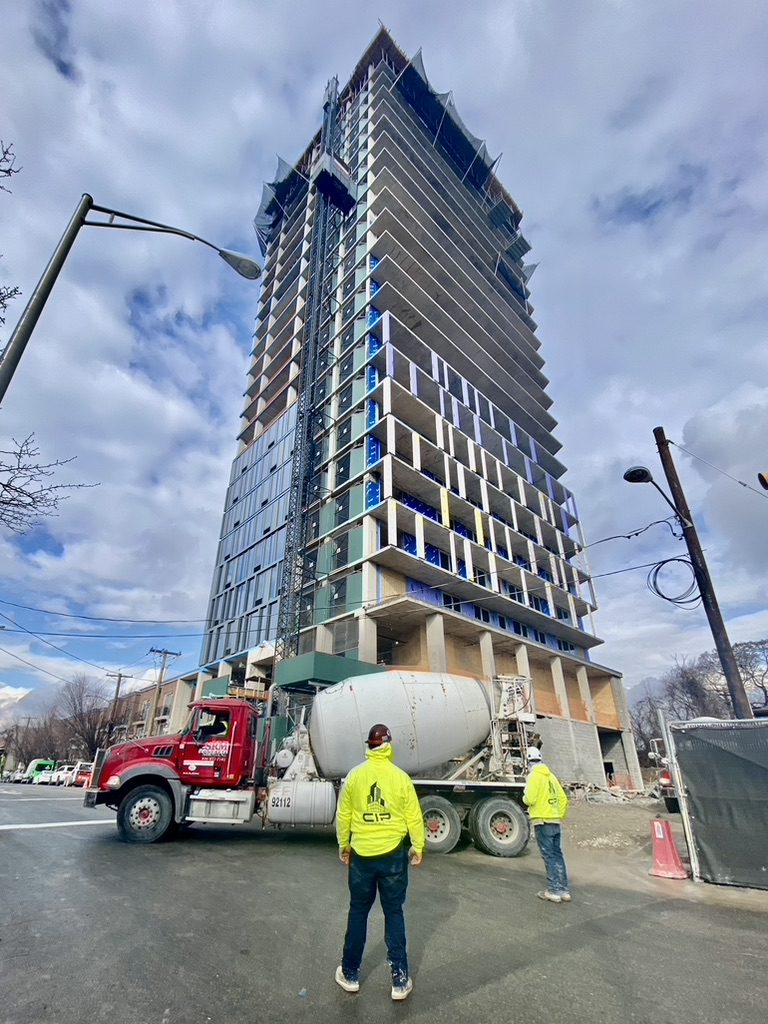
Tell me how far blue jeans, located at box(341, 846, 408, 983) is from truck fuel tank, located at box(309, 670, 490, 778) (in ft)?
23.2

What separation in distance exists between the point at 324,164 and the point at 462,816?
166ft

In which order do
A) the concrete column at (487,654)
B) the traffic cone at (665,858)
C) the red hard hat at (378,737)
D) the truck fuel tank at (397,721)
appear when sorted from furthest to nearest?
the concrete column at (487,654) < the truck fuel tank at (397,721) < the traffic cone at (665,858) < the red hard hat at (378,737)

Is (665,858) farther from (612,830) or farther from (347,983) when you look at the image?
(347,983)

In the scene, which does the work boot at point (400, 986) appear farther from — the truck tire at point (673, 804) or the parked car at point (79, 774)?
the parked car at point (79, 774)

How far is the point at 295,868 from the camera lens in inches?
307

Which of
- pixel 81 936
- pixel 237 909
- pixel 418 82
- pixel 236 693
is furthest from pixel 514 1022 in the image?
pixel 418 82

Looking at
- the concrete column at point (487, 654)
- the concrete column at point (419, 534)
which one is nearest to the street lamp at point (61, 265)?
the concrete column at point (419, 534)

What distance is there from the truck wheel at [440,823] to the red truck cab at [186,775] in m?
3.92

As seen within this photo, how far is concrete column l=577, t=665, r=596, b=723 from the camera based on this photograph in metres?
37.1

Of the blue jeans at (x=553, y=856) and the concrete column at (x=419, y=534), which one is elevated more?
A: the concrete column at (x=419, y=534)

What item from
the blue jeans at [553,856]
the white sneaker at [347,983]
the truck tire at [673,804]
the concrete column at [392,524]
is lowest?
the white sneaker at [347,983]

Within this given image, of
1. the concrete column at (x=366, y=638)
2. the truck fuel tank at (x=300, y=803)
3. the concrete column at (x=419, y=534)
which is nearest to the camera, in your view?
the truck fuel tank at (x=300, y=803)

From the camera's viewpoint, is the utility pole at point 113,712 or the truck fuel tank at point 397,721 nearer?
the truck fuel tank at point 397,721

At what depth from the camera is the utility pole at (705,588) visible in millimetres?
9740
